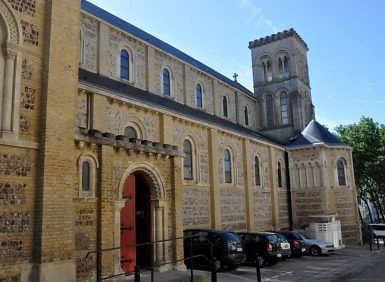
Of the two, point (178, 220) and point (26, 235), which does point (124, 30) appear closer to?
point (178, 220)

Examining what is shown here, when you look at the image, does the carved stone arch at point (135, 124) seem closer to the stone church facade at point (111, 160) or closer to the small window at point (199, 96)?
the stone church facade at point (111, 160)

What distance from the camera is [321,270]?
16.4m

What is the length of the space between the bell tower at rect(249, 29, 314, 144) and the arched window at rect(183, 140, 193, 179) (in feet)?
51.1

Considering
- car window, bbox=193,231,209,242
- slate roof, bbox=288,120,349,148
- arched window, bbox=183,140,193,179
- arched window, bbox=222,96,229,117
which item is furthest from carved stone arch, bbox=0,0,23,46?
slate roof, bbox=288,120,349,148

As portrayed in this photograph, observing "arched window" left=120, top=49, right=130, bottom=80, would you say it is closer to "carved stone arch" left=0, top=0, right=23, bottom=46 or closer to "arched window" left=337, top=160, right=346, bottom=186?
"carved stone arch" left=0, top=0, right=23, bottom=46

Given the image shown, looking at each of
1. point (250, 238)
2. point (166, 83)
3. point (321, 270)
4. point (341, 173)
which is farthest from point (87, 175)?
point (341, 173)

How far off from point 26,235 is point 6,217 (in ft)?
2.16

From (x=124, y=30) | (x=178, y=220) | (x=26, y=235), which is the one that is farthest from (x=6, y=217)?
(x=124, y=30)

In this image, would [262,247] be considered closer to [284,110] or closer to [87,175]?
[87,175]

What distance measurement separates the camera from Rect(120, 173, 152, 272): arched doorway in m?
12.5

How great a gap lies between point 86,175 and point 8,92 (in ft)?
Result: 9.96

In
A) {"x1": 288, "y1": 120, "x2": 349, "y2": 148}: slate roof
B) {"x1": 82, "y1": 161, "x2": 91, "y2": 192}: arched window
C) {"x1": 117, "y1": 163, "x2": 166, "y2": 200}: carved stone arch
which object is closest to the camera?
{"x1": 82, "y1": 161, "x2": 91, "y2": 192}: arched window

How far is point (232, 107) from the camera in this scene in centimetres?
3141

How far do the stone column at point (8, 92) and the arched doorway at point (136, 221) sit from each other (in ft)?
14.6
